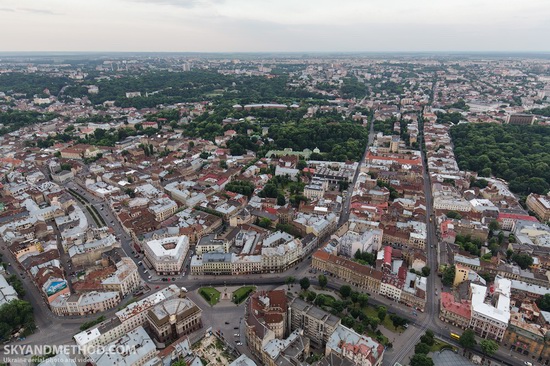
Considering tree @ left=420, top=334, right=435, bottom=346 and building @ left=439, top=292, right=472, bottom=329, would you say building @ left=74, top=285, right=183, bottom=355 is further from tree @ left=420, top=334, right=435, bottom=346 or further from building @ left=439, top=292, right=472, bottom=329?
building @ left=439, top=292, right=472, bottom=329

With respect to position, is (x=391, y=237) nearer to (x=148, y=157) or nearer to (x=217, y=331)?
(x=217, y=331)

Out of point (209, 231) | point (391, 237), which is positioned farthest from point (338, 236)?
point (209, 231)

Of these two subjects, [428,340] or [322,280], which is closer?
[428,340]

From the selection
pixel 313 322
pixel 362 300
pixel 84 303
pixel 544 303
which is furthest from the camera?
pixel 362 300

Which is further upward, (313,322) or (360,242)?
(360,242)

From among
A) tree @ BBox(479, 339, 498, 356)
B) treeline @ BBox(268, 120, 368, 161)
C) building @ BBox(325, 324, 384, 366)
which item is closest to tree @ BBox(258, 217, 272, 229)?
building @ BBox(325, 324, 384, 366)

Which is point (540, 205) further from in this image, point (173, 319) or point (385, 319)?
point (173, 319)

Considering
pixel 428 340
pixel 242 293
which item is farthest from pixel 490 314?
pixel 242 293

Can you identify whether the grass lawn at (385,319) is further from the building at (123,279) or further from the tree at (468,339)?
the building at (123,279)
